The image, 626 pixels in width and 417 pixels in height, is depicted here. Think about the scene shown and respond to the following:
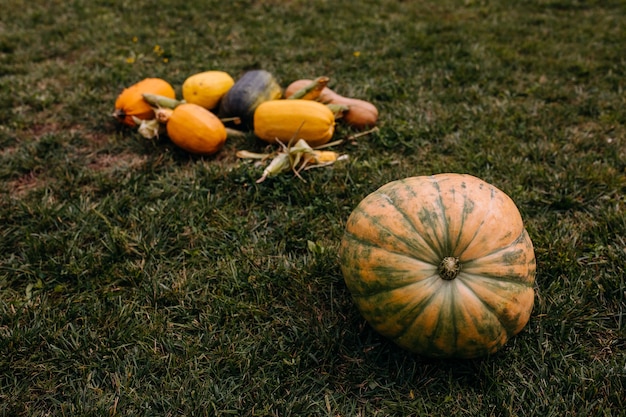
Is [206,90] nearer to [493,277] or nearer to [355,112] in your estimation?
[355,112]

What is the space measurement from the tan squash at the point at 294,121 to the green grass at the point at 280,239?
0.23 m

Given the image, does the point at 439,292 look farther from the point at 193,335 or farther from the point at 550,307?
the point at 193,335

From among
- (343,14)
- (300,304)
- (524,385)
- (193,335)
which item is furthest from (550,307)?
(343,14)

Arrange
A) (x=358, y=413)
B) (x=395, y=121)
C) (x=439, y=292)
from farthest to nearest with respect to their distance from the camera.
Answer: (x=395, y=121) → (x=358, y=413) → (x=439, y=292)

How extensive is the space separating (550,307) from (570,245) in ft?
1.69

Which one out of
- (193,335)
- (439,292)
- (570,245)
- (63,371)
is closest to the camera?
(439,292)

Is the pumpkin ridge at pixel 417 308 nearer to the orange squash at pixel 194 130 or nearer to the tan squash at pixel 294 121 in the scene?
the tan squash at pixel 294 121

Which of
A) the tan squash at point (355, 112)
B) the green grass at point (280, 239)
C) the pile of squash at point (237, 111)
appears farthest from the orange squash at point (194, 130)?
the tan squash at point (355, 112)

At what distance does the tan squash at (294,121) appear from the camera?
10.5 feet

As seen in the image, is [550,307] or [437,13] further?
[437,13]

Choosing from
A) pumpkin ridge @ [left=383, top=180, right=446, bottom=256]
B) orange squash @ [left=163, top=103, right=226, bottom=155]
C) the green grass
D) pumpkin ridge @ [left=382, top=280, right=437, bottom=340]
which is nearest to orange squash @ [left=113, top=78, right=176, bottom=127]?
the green grass

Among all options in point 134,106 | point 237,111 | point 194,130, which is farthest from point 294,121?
point 134,106

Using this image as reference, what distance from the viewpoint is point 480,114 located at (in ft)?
12.7

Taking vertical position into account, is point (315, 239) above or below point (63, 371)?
above
